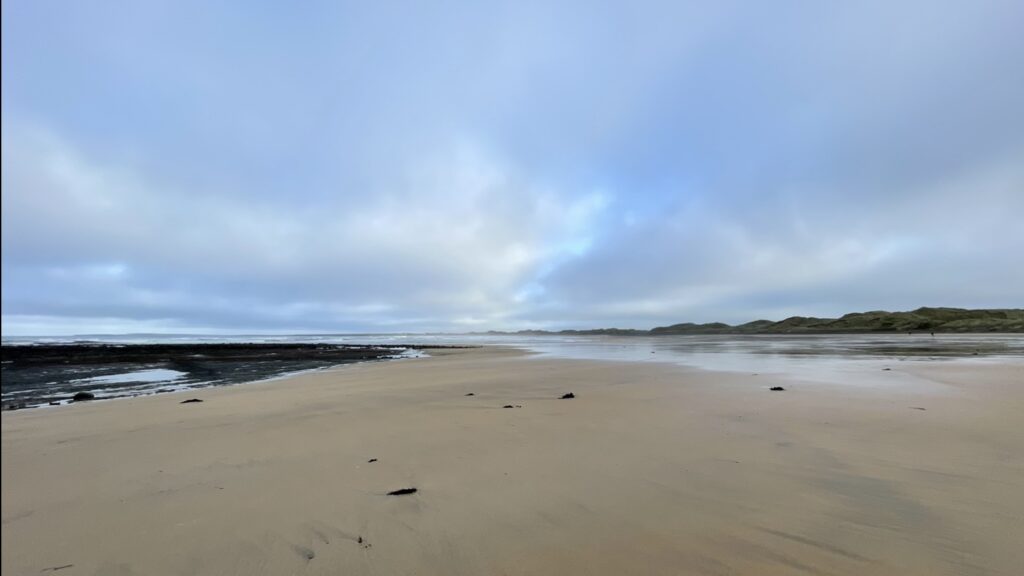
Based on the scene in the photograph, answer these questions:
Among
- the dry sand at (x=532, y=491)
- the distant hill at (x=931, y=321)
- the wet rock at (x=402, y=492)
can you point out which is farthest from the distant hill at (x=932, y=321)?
the wet rock at (x=402, y=492)

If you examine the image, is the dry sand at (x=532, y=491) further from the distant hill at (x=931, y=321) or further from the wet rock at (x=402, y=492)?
the distant hill at (x=931, y=321)

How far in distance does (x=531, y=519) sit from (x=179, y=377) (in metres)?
17.5

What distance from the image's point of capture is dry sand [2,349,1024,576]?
9.64ft

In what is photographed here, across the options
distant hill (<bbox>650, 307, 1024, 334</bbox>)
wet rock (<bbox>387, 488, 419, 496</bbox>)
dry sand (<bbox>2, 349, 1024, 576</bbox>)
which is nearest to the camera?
dry sand (<bbox>2, 349, 1024, 576</bbox>)

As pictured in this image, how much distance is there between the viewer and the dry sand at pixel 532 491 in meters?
2.94

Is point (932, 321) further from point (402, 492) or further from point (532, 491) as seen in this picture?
point (402, 492)

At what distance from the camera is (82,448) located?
19.2ft

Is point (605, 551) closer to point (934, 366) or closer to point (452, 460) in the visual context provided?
point (452, 460)

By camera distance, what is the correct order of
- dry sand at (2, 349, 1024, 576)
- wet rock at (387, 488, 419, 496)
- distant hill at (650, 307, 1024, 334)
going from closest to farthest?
1. dry sand at (2, 349, 1024, 576)
2. wet rock at (387, 488, 419, 496)
3. distant hill at (650, 307, 1024, 334)

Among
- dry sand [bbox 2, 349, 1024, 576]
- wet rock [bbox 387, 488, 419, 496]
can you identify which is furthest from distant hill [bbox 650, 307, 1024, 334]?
wet rock [bbox 387, 488, 419, 496]

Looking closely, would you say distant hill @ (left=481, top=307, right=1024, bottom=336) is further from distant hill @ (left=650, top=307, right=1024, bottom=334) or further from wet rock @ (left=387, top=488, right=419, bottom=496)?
wet rock @ (left=387, top=488, right=419, bottom=496)

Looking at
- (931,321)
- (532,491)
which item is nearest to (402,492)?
(532,491)

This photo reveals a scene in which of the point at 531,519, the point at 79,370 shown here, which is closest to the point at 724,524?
the point at 531,519

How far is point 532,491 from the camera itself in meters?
4.06
